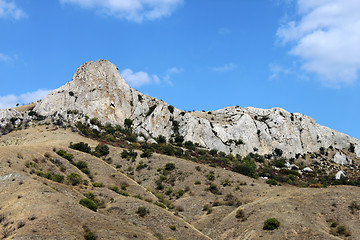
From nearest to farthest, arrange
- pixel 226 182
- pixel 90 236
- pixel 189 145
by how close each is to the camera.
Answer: pixel 90 236 < pixel 226 182 < pixel 189 145

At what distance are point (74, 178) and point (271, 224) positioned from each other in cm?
2773

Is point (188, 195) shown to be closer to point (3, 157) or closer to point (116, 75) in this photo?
point (3, 157)

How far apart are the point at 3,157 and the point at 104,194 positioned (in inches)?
570

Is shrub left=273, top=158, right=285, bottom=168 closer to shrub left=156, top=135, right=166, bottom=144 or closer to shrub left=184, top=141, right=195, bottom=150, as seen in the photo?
shrub left=184, top=141, right=195, bottom=150

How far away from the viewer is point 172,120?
120m

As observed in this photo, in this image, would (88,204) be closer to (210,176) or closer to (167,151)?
(210,176)

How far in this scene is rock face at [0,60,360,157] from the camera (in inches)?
4451

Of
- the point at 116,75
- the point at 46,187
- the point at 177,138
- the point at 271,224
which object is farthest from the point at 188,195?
the point at 116,75

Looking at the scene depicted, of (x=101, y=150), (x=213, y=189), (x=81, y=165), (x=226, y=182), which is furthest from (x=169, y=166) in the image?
(x=81, y=165)

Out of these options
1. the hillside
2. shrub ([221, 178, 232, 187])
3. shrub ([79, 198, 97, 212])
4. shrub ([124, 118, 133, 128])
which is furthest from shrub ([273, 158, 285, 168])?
shrub ([79, 198, 97, 212])

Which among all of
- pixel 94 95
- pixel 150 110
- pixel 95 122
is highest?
pixel 94 95

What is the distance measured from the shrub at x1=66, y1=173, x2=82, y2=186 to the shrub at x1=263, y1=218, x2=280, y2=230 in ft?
86.2

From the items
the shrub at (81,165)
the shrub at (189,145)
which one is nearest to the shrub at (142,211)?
the shrub at (81,165)

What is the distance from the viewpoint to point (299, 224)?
141ft
